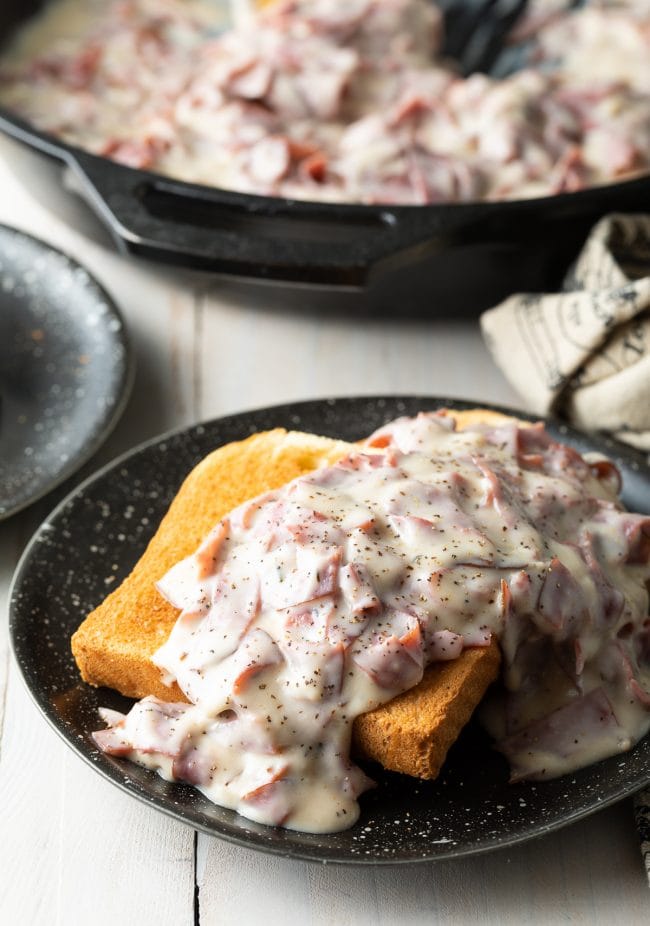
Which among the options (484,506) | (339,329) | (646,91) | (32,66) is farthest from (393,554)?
(32,66)

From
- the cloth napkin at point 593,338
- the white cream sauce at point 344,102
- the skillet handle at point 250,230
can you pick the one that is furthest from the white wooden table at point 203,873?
the white cream sauce at point 344,102

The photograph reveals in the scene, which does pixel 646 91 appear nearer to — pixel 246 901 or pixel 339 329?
pixel 339 329

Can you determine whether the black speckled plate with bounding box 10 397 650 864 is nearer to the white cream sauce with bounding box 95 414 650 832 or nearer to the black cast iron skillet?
the white cream sauce with bounding box 95 414 650 832

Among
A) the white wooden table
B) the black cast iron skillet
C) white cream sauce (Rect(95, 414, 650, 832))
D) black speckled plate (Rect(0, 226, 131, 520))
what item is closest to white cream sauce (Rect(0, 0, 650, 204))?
the black cast iron skillet

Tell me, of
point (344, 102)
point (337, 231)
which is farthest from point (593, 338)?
point (344, 102)

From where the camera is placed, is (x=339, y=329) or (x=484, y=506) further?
(x=339, y=329)

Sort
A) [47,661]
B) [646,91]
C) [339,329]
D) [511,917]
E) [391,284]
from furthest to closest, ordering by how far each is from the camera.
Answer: [646,91]
[339,329]
[391,284]
[47,661]
[511,917]
